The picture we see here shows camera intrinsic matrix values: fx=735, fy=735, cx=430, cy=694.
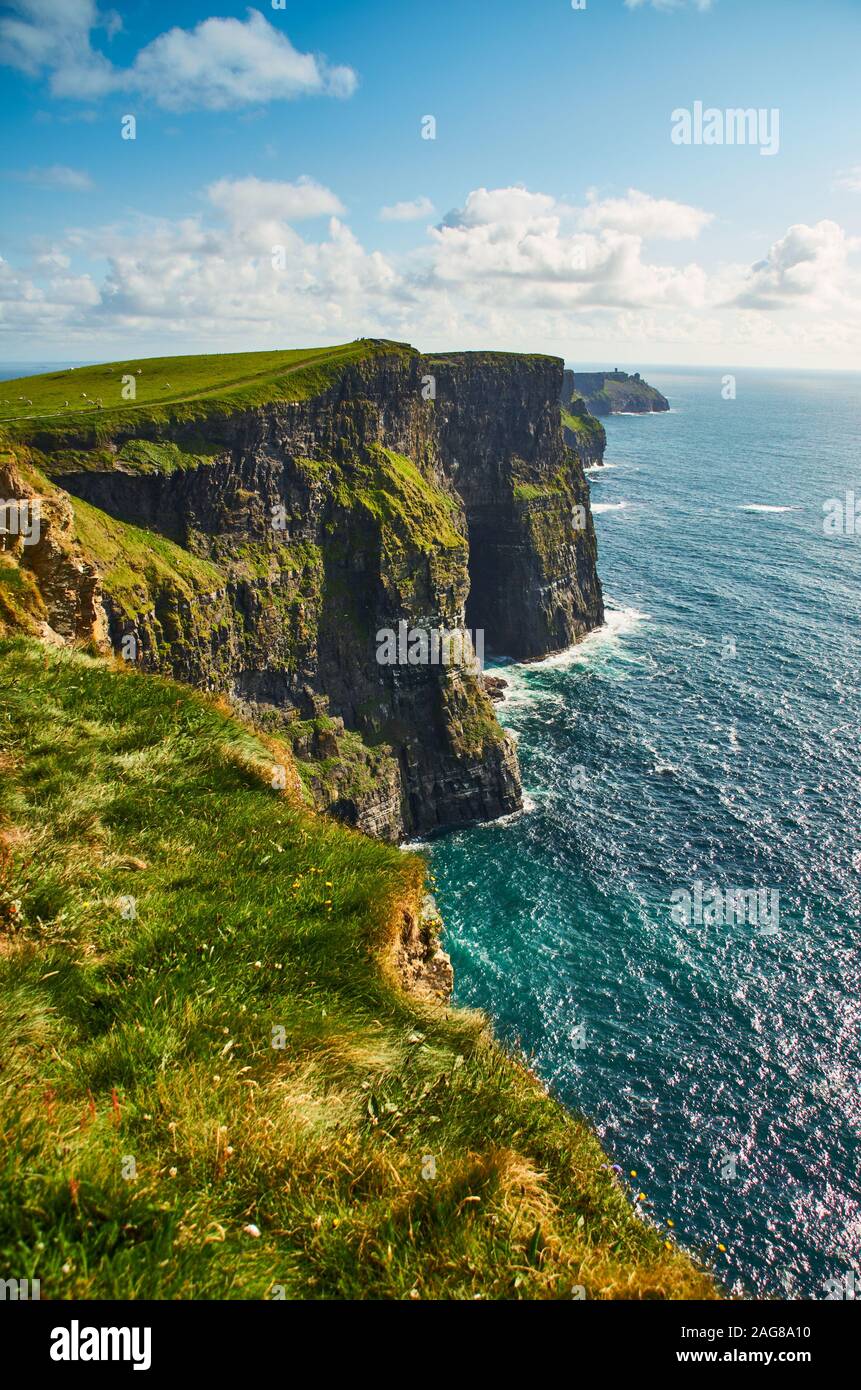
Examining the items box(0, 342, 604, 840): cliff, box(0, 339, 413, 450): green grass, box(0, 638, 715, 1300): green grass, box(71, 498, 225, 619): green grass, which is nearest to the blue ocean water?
box(0, 638, 715, 1300): green grass

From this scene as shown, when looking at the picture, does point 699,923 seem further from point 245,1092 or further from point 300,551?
point 245,1092

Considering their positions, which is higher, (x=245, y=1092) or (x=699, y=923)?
(x=245, y=1092)

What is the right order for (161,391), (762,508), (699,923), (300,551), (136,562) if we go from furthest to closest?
1. (762,508)
2. (161,391)
3. (300,551)
4. (136,562)
5. (699,923)

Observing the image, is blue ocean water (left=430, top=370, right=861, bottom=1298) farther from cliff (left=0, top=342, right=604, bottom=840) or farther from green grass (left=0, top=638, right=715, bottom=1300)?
cliff (left=0, top=342, right=604, bottom=840)

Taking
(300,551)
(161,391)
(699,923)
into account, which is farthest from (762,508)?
(161,391)

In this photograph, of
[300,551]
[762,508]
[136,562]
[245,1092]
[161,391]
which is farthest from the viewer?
[762,508]

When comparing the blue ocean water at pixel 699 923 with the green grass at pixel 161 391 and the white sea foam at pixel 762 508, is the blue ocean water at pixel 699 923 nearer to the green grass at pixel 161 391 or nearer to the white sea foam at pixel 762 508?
the green grass at pixel 161 391
